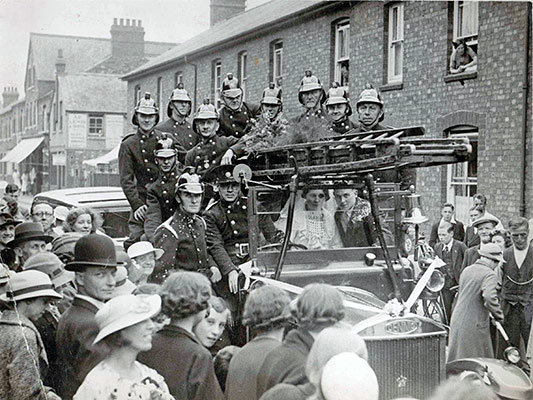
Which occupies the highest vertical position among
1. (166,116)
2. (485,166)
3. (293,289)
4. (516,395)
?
(166,116)

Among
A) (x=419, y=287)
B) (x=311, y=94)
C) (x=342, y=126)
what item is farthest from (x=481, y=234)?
(x=311, y=94)

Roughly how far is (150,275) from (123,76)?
116 centimetres

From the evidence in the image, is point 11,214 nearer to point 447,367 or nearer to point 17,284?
point 17,284

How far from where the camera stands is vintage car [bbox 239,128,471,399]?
310cm

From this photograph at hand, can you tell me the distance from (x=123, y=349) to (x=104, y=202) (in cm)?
156

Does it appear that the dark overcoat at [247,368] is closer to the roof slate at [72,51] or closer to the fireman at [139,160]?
the fireman at [139,160]

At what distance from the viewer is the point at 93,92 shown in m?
3.94

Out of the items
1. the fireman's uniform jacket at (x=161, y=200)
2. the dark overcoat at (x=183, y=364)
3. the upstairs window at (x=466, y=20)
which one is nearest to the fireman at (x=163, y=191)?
the fireman's uniform jacket at (x=161, y=200)

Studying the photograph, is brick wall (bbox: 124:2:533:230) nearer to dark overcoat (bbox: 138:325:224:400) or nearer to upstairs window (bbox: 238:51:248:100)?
upstairs window (bbox: 238:51:248:100)

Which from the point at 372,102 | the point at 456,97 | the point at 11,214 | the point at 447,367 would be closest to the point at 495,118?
the point at 456,97

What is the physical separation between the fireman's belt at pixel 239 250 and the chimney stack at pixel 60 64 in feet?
4.50

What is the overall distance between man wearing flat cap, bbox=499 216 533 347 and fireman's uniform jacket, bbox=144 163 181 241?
→ 6.73 feet

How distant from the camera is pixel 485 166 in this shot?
4590 millimetres

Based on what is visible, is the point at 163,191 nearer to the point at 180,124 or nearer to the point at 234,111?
the point at 180,124
